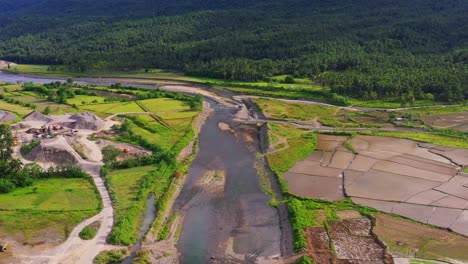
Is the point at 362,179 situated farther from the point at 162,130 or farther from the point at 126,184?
the point at 162,130

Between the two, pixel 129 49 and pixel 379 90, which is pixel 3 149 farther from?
pixel 129 49

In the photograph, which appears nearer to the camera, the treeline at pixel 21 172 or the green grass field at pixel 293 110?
the treeline at pixel 21 172

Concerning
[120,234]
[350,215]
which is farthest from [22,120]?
[350,215]

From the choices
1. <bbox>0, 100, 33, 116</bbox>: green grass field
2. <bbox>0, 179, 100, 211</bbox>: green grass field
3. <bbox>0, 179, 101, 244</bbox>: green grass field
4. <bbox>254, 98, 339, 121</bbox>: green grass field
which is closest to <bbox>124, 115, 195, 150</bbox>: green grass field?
<bbox>254, 98, 339, 121</bbox>: green grass field

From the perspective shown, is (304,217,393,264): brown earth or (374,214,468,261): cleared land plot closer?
(304,217,393,264): brown earth

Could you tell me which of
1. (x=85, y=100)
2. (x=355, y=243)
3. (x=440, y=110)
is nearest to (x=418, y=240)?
(x=355, y=243)

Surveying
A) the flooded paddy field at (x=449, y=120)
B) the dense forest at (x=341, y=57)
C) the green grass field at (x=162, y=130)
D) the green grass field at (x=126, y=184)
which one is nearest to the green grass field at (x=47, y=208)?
the green grass field at (x=126, y=184)

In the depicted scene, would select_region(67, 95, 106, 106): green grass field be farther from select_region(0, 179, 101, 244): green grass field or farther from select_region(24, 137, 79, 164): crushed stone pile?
select_region(0, 179, 101, 244): green grass field

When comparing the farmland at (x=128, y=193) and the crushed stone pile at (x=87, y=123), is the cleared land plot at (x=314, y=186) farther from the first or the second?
the crushed stone pile at (x=87, y=123)
